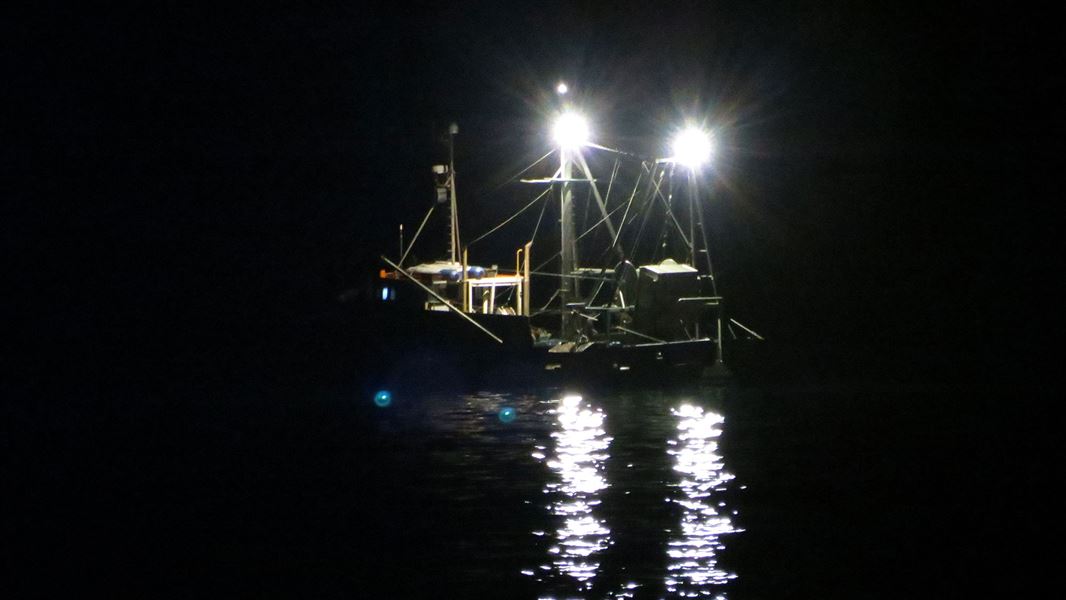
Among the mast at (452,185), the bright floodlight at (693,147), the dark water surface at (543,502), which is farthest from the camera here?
the mast at (452,185)

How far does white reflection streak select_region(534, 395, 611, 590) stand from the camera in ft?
39.8

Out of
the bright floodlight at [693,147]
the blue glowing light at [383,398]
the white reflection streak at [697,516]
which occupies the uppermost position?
the bright floodlight at [693,147]

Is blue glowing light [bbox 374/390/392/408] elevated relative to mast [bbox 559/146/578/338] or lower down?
lower down

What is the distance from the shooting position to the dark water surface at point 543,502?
1167 centimetres

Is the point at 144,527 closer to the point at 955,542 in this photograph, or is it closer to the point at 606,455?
the point at 606,455

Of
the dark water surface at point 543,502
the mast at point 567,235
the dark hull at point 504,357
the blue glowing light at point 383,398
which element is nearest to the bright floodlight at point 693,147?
the mast at point 567,235

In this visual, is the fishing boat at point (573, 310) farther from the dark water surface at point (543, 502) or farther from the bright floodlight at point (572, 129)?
the dark water surface at point (543, 502)

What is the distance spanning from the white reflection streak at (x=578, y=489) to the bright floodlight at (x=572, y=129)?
7.70 metres

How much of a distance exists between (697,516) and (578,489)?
7.69 feet

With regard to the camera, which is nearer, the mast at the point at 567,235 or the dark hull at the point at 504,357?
the dark hull at the point at 504,357

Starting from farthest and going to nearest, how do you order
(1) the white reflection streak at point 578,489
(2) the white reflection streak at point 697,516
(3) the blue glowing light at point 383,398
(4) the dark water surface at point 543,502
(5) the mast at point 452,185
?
(5) the mast at point 452,185
(3) the blue glowing light at point 383,398
(1) the white reflection streak at point 578,489
(4) the dark water surface at point 543,502
(2) the white reflection streak at point 697,516

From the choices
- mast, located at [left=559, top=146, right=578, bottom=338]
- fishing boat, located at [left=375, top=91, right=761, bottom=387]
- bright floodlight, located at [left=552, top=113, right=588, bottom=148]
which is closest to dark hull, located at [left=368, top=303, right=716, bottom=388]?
fishing boat, located at [left=375, top=91, right=761, bottom=387]

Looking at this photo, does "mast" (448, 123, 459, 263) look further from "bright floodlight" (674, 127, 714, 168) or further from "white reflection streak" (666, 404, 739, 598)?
"white reflection streak" (666, 404, 739, 598)

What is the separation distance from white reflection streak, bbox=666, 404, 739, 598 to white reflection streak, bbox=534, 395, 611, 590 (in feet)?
3.06
